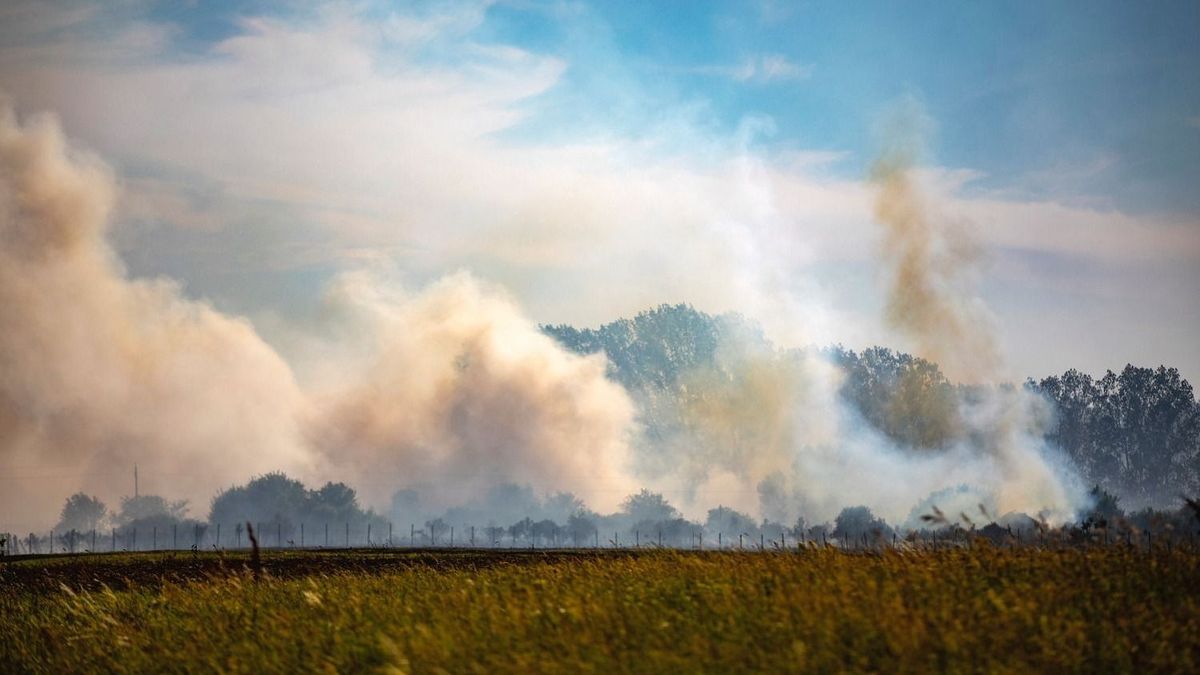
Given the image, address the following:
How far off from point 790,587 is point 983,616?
4230 millimetres

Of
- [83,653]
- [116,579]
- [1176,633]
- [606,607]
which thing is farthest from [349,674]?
[116,579]

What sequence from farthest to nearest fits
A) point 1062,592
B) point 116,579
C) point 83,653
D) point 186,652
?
point 116,579 → point 83,653 → point 186,652 → point 1062,592

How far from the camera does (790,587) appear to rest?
2256cm

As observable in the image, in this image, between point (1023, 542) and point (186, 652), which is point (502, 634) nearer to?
point (186, 652)

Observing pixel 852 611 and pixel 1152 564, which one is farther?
pixel 1152 564

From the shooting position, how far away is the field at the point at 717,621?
18078mm

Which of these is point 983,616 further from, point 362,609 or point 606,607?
point 362,609

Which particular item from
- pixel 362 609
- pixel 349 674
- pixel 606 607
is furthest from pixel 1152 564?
pixel 362 609

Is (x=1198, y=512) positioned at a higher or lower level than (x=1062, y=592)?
higher

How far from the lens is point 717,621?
838 inches

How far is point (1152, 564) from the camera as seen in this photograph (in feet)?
73.0

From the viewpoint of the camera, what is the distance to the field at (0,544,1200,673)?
18078 mm

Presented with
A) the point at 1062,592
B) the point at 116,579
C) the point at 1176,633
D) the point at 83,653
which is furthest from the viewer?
the point at 116,579

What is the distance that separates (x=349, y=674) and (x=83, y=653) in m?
11.2
